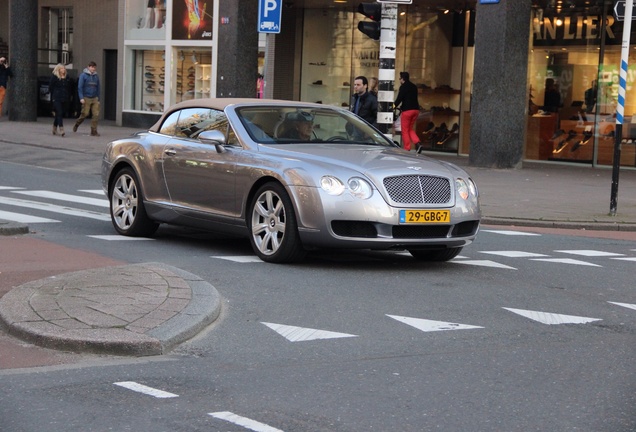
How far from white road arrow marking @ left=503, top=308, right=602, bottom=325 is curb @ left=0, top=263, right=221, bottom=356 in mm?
2205

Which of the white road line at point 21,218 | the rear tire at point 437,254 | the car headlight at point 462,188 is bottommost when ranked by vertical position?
the white road line at point 21,218

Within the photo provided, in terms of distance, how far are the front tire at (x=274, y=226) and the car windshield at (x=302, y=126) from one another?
74 centimetres

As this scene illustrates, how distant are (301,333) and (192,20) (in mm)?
25846

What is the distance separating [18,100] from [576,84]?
17211 mm

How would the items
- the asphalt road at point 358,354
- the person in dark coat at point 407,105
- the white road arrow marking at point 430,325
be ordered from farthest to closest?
the person in dark coat at point 407,105
the white road arrow marking at point 430,325
the asphalt road at point 358,354

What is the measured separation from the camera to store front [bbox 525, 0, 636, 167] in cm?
2481

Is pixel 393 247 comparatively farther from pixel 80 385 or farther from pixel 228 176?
pixel 80 385

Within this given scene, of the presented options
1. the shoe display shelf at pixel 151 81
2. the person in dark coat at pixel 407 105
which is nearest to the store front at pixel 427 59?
the person in dark coat at pixel 407 105

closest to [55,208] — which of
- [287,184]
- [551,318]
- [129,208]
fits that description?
[129,208]

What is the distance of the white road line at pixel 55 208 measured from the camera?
13.6 m

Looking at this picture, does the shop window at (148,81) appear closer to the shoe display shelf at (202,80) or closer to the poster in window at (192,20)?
the poster in window at (192,20)

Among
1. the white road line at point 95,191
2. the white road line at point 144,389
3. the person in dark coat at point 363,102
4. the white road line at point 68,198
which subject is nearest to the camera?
the white road line at point 144,389

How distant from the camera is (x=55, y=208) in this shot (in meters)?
14.2

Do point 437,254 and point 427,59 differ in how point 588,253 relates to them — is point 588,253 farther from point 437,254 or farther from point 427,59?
point 427,59
